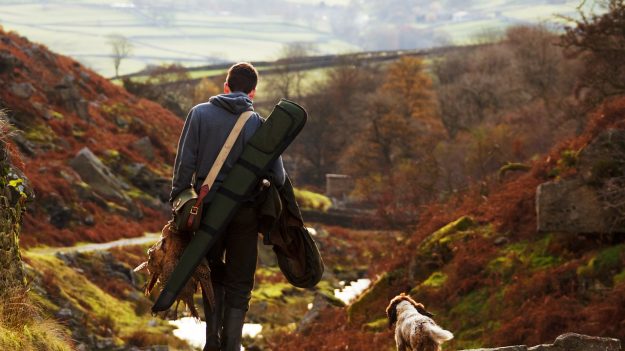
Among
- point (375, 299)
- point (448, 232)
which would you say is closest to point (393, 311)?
point (448, 232)

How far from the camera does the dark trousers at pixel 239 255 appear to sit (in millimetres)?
8188

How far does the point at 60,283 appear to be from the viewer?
24.8m

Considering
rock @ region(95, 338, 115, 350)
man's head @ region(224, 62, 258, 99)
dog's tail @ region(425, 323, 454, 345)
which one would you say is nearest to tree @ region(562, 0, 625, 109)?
rock @ region(95, 338, 115, 350)

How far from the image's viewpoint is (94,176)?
41312 millimetres

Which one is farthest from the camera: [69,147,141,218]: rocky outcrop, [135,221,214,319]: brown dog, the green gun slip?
[69,147,141,218]: rocky outcrop

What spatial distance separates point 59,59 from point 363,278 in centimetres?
2167

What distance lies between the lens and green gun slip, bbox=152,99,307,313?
313 inches

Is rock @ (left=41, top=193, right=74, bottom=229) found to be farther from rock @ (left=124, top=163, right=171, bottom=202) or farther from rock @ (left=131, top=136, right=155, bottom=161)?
rock @ (left=131, top=136, right=155, bottom=161)

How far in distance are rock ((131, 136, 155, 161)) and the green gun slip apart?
41382 millimetres

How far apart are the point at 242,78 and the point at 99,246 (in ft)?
85.1

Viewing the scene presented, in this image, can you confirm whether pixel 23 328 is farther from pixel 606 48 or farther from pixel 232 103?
pixel 606 48

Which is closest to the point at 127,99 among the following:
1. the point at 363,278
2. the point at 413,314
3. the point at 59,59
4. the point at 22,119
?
the point at 59,59

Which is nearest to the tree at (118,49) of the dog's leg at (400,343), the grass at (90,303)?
the grass at (90,303)

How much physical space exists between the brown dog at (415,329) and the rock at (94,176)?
32.4 meters
